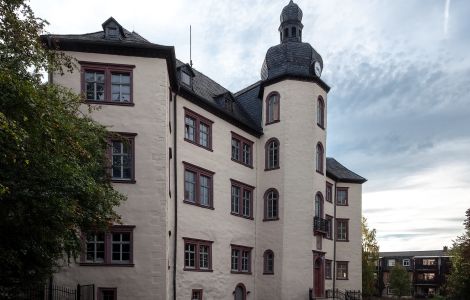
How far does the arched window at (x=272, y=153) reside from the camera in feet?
105

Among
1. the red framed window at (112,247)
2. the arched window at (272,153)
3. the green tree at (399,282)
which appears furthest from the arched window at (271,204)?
the green tree at (399,282)

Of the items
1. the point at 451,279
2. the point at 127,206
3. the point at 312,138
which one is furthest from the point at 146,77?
the point at 451,279

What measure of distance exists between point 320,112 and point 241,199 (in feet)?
26.6

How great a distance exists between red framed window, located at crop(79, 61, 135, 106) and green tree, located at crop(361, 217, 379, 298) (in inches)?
1477

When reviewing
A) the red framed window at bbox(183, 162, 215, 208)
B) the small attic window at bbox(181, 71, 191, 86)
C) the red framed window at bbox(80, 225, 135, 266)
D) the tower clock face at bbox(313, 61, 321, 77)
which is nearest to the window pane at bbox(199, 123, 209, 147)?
the red framed window at bbox(183, 162, 215, 208)

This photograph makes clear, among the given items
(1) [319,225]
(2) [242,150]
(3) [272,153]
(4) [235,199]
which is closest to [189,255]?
(4) [235,199]

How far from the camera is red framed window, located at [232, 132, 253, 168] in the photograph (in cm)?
3039

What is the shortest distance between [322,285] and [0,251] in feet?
76.7

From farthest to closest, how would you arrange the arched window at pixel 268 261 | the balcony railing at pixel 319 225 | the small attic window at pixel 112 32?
the balcony railing at pixel 319 225 < the arched window at pixel 268 261 < the small attic window at pixel 112 32

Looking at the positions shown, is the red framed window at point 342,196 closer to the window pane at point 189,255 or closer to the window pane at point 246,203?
the window pane at point 246,203

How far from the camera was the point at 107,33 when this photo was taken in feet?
75.6

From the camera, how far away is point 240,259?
29.8 meters

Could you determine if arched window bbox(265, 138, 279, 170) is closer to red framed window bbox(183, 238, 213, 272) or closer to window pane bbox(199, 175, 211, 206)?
window pane bbox(199, 175, 211, 206)

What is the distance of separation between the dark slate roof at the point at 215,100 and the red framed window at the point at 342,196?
13.6m
